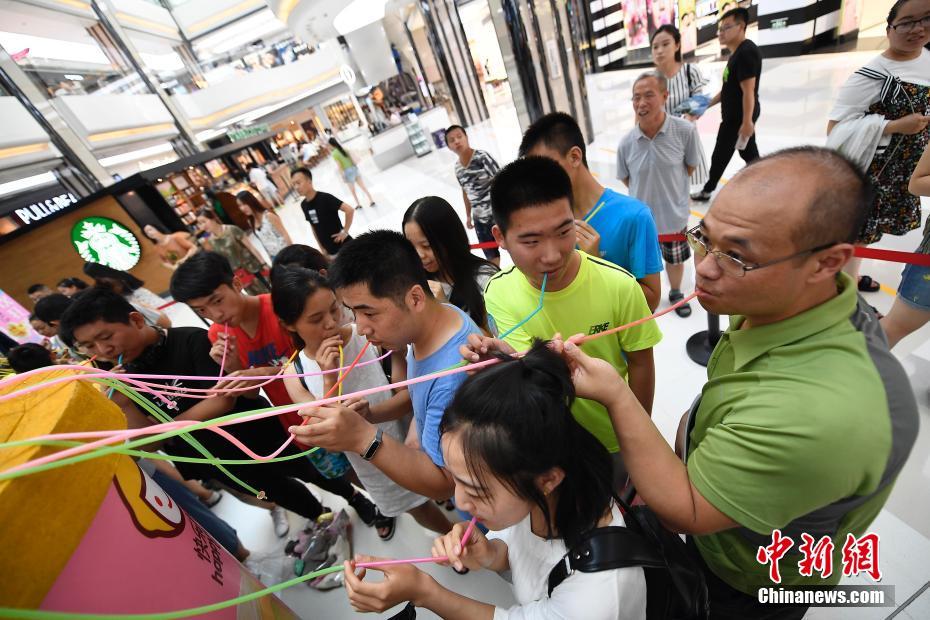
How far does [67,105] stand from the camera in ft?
32.7

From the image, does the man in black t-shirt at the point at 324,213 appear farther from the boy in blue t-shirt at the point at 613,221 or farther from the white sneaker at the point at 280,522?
the boy in blue t-shirt at the point at 613,221

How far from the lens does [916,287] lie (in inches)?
63.2

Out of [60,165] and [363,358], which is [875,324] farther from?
[60,165]

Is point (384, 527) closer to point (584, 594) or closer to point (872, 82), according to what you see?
point (584, 594)

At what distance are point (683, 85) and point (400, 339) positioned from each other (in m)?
3.70

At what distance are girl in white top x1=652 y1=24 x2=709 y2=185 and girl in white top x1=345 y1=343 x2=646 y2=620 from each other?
3277 millimetres

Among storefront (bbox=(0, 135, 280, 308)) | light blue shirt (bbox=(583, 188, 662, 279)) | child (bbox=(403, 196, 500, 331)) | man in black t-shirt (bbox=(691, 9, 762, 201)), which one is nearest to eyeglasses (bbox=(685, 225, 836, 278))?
light blue shirt (bbox=(583, 188, 662, 279))

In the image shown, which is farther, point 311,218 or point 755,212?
point 311,218

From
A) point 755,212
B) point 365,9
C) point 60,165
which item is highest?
point 365,9

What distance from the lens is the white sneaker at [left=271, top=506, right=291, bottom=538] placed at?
2.48 metres

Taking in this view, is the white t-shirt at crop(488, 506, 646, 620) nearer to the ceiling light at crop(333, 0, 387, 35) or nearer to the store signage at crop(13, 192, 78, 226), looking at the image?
the store signage at crop(13, 192, 78, 226)

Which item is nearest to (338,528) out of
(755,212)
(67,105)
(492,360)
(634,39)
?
(492,360)

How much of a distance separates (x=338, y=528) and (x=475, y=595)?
93 centimetres

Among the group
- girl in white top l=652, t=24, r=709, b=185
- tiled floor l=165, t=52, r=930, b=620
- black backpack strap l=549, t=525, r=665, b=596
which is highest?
girl in white top l=652, t=24, r=709, b=185
